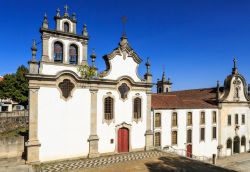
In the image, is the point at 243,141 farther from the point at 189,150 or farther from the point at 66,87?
the point at 66,87

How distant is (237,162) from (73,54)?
26.8 meters

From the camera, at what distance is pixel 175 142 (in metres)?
28.1

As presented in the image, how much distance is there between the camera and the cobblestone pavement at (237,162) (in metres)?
27.4

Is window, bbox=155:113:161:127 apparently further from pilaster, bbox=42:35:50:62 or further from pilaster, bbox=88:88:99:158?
pilaster, bbox=42:35:50:62

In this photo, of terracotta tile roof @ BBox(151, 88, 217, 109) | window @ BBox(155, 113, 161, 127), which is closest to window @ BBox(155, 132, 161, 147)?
window @ BBox(155, 113, 161, 127)

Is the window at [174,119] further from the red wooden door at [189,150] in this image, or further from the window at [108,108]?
the window at [108,108]

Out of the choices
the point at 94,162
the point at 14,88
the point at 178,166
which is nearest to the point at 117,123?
the point at 94,162

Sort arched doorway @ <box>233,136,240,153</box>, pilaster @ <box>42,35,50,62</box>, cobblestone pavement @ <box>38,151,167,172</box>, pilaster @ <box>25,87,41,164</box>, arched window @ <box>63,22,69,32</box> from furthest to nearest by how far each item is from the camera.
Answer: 1. arched doorway @ <box>233,136,240,153</box>
2. arched window @ <box>63,22,69,32</box>
3. pilaster @ <box>42,35,50,62</box>
4. pilaster @ <box>25,87,41,164</box>
5. cobblestone pavement @ <box>38,151,167,172</box>

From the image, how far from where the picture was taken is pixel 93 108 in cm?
2097

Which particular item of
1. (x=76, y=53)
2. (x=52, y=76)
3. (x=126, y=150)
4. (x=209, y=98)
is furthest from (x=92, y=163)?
(x=209, y=98)

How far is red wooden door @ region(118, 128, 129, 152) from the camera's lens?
22.6 m

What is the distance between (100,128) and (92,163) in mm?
3590

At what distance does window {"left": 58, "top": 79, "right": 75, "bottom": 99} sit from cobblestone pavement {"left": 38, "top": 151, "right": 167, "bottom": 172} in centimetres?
593

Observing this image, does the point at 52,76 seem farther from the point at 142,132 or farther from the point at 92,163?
the point at 142,132
